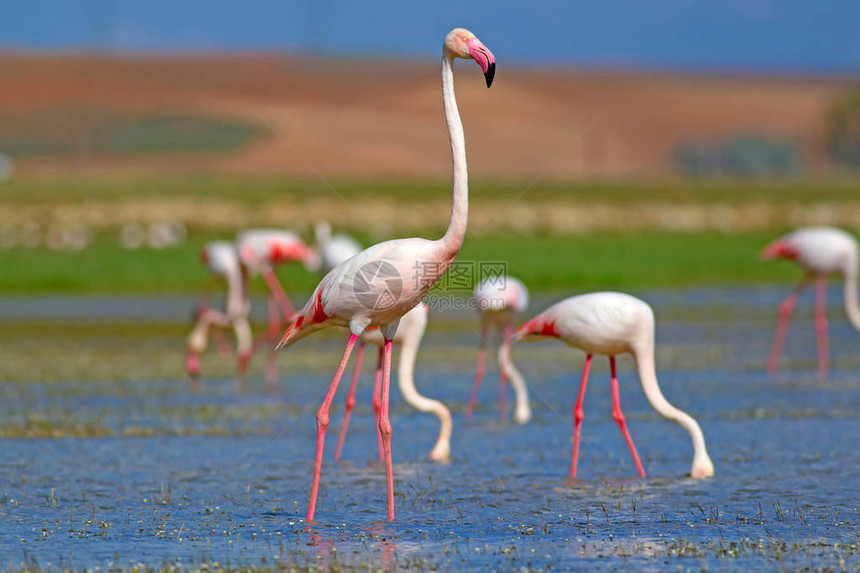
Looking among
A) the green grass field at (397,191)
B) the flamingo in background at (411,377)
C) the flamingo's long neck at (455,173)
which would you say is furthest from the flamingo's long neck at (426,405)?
the green grass field at (397,191)

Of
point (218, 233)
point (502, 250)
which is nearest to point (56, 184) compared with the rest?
point (218, 233)

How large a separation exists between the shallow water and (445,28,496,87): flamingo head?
2.56 m

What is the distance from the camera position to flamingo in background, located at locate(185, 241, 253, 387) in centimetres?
1509

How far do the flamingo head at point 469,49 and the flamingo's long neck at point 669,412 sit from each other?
2871mm

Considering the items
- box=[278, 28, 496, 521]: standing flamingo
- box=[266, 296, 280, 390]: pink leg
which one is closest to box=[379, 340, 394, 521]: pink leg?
box=[278, 28, 496, 521]: standing flamingo

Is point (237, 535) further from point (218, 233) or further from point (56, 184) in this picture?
point (56, 184)

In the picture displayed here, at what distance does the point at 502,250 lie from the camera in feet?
108

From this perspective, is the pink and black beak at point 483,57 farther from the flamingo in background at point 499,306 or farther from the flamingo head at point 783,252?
the flamingo head at point 783,252

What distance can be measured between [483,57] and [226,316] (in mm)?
9618

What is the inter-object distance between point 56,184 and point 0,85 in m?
54.2

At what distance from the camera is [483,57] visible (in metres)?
7.25

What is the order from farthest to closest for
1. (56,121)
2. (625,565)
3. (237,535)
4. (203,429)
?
(56,121) < (203,429) < (237,535) < (625,565)

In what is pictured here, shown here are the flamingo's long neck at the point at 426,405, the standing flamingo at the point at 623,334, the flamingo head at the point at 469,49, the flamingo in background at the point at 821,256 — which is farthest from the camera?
the flamingo in background at the point at 821,256

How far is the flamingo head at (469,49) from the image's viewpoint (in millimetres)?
7234
